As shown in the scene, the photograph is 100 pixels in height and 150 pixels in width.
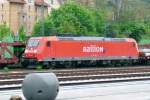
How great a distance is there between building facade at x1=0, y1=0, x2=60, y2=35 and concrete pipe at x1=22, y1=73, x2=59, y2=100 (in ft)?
235

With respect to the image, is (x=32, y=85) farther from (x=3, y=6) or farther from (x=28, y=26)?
(x=28, y=26)

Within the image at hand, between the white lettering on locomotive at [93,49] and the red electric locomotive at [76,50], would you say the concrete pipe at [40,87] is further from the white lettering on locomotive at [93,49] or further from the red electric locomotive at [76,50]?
the white lettering on locomotive at [93,49]

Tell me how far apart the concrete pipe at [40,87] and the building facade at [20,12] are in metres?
71.5

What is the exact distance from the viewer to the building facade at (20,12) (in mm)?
86188

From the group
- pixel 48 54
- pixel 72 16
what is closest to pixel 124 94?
pixel 48 54

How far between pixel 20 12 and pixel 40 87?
262ft

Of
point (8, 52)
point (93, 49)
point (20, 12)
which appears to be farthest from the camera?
point (20, 12)

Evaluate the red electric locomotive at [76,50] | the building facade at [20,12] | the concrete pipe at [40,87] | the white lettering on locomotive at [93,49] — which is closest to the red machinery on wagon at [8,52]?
the red electric locomotive at [76,50]

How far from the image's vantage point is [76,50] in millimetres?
44281

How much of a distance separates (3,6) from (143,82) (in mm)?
63077

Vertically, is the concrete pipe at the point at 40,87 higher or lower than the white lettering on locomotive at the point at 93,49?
higher

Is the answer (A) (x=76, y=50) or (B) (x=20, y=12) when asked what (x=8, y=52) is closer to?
(A) (x=76, y=50)

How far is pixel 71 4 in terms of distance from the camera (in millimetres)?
86875

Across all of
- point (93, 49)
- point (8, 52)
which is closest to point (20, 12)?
point (93, 49)
